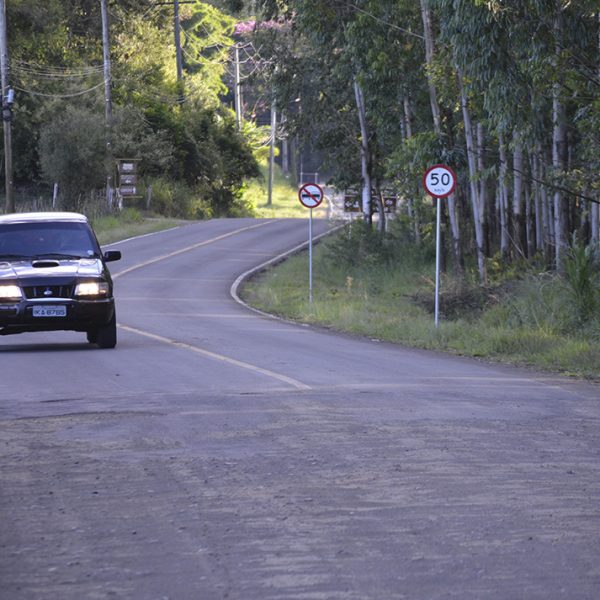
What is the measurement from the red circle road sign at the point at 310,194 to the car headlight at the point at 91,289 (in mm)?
11989

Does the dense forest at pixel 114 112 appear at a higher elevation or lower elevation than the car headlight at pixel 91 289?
higher

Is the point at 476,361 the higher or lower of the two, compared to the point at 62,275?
lower

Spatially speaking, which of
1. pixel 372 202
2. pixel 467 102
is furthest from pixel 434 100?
pixel 372 202

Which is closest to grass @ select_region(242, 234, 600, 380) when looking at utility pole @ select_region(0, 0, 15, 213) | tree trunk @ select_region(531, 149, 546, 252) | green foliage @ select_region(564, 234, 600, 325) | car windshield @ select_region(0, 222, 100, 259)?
green foliage @ select_region(564, 234, 600, 325)

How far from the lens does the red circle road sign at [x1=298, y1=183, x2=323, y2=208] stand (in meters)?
28.2

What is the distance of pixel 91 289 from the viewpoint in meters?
16.5

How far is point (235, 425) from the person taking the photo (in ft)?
32.4

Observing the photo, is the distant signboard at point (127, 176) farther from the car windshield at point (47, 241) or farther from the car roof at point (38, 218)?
the car windshield at point (47, 241)

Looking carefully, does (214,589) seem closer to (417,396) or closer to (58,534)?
(58,534)

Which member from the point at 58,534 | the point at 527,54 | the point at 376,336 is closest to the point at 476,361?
the point at 376,336

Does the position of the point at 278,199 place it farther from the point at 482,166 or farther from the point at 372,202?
the point at 482,166

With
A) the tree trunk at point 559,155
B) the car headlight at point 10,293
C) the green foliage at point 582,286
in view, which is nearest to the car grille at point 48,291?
the car headlight at point 10,293

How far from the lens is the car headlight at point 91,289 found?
16438 mm

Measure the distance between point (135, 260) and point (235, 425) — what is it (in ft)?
102
